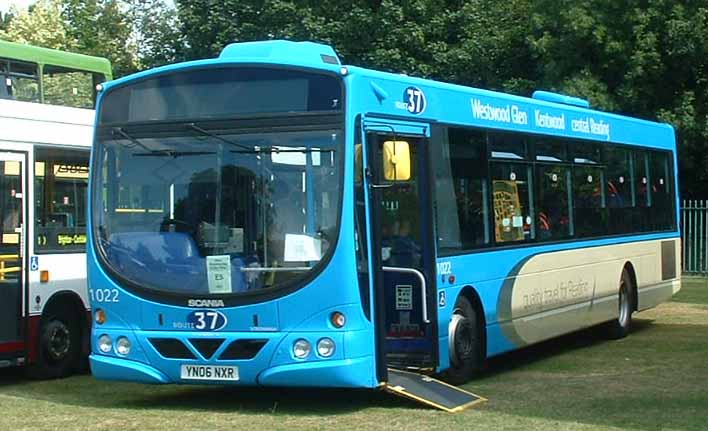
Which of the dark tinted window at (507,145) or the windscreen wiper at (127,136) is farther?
the dark tinted window at (507,145)

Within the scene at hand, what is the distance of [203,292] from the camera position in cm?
1018

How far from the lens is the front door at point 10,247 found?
1252cm

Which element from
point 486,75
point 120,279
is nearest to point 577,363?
point 120,279

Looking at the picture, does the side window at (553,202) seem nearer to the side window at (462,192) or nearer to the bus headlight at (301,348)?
the side window at (462,192)

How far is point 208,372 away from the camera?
10.2m

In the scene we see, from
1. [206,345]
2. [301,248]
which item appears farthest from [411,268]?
[206,345]

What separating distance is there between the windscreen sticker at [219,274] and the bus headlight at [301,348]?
2.49 ft

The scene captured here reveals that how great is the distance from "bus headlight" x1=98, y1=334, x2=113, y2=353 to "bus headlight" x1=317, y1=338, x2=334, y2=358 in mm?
2051

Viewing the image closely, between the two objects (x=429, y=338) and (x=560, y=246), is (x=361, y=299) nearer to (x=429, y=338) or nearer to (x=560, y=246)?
(x=429, y=338)

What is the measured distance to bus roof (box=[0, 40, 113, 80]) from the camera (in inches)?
562

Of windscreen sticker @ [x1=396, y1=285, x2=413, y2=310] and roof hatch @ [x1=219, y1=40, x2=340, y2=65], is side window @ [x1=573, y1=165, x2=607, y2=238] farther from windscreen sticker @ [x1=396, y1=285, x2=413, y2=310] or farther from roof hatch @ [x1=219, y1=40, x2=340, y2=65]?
roof hatch @ [x1=219, y1=40, x2=340, y2=65]

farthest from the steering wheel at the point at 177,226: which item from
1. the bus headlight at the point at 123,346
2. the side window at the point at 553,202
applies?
the side window at the point at 553,202

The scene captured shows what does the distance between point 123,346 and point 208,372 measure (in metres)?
0.91

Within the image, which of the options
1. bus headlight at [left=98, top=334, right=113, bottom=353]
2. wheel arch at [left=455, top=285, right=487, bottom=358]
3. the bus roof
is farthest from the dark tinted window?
the bus roof
